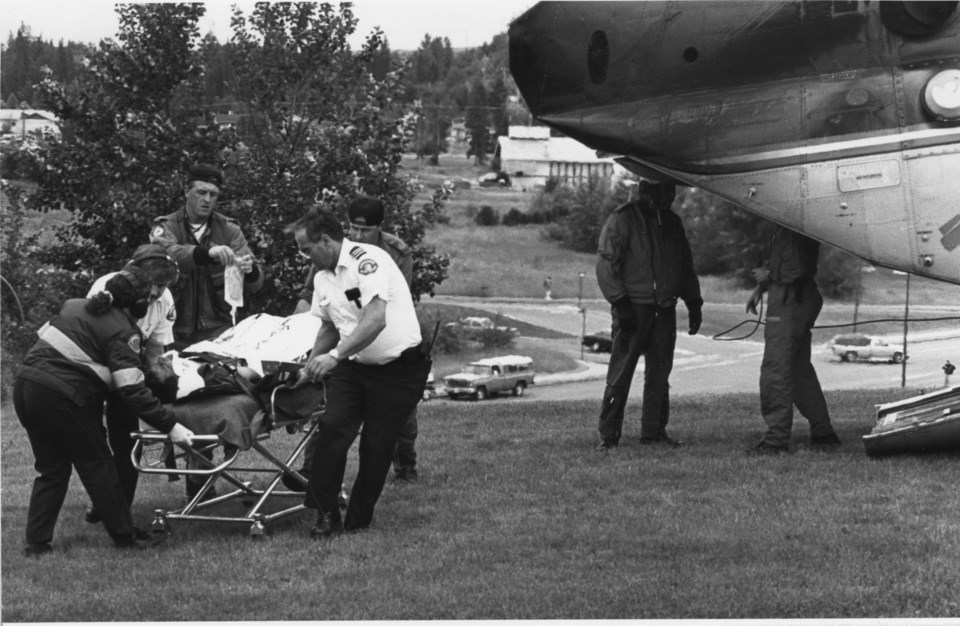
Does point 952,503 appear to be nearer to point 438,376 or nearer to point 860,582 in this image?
point 860,582

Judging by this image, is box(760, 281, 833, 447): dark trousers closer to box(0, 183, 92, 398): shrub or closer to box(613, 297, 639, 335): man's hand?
box(613, 297, 639, 335): man's hand

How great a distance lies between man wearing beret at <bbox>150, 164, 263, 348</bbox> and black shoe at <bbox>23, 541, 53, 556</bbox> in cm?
181

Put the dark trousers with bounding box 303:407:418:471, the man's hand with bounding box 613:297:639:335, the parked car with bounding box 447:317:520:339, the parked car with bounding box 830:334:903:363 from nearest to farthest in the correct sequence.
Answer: the dark trousers with bounding box 303:407:418:471, the man's hand with bounding box 613:297:639:335, the parked car with bounding box 830:334:903:363, the parked car with bounding box 447:317:520:339

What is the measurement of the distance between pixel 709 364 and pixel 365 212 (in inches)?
2161

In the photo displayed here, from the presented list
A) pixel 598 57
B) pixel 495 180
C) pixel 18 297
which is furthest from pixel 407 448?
pixel 495 180

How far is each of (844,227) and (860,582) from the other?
3.80 metres

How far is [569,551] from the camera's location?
678cm

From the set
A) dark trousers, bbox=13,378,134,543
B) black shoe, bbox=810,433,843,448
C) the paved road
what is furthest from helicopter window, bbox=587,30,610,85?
the paved road

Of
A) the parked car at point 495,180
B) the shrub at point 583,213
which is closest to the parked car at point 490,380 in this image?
the shrub at point 583,213

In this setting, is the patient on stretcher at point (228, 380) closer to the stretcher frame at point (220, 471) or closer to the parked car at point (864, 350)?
the stretcher frame at point (220, 471)

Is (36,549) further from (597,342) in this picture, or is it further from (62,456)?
(597,342)

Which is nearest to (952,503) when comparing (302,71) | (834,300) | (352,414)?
(352,414)

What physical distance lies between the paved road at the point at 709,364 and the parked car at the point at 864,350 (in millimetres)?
355

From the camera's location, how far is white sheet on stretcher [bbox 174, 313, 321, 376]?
25.2 ft
